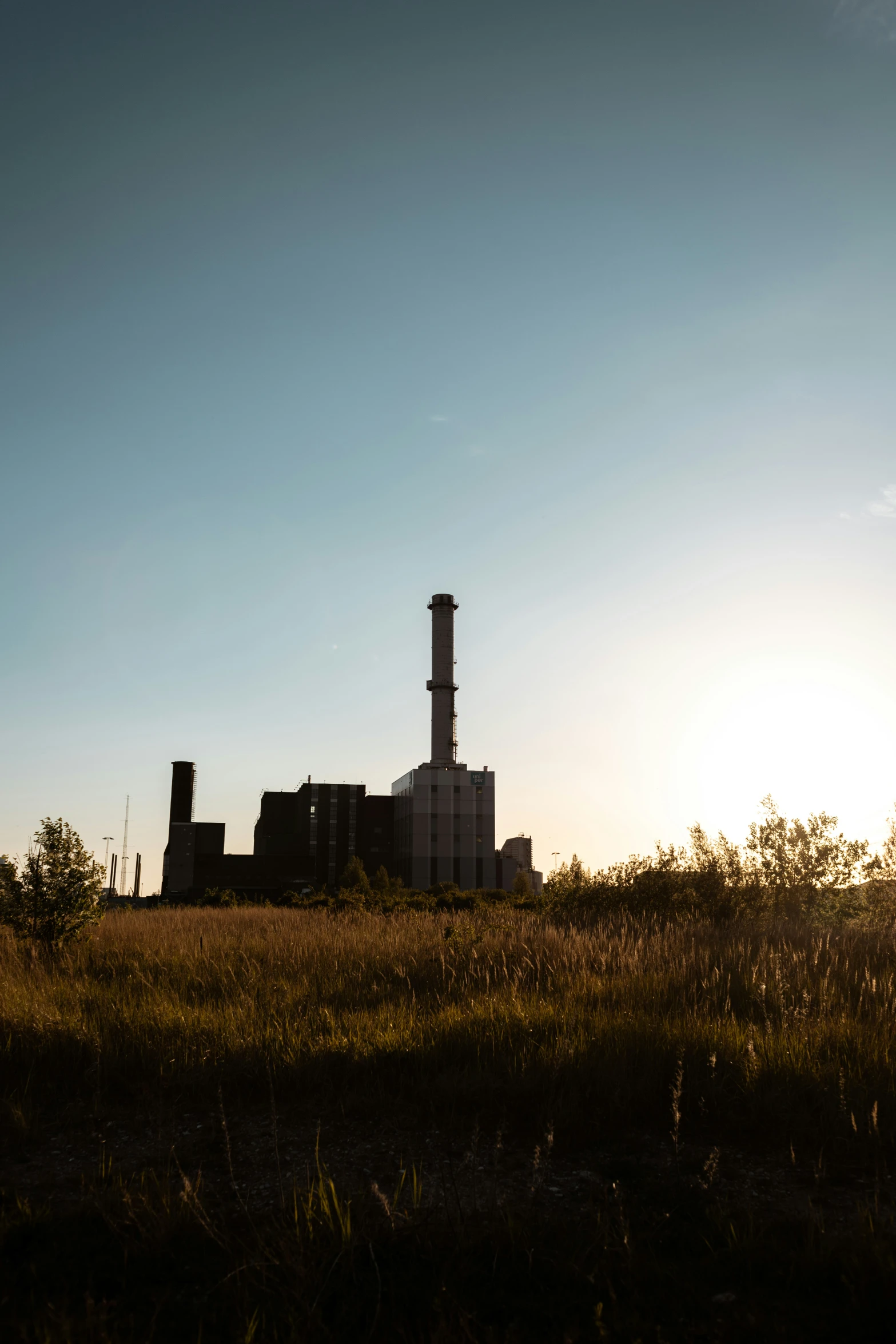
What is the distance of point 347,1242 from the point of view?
3328 mm

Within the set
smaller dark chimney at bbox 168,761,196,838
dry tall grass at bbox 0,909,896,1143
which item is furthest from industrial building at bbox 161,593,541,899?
dry tall grass at bbox 0,909,896,1143

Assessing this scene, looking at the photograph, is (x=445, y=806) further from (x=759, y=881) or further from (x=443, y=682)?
(x=759, y=881)

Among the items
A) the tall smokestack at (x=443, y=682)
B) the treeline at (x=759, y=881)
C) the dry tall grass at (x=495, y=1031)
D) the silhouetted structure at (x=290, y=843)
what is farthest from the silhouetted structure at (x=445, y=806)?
the dry tall grass at (x=495, y=1031)

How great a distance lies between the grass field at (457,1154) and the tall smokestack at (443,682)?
70764mm

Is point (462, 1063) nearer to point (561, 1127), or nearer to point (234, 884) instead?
point (561, 1127)

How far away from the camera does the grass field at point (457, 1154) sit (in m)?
3.05

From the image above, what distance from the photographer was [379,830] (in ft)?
Result: 279

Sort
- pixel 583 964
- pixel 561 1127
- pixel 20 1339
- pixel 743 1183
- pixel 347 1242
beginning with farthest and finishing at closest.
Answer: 1. pixel 583 964
2. pixel 561 1127
3. pixel 743 1183
4. pixel 347 1242
5. pixel 20 1339

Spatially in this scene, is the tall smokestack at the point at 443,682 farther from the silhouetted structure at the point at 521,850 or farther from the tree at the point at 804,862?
the tree at the point at 804,862

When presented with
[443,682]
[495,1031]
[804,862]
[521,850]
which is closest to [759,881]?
[804,862]

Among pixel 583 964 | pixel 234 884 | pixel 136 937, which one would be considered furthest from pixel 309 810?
pixel 583 964

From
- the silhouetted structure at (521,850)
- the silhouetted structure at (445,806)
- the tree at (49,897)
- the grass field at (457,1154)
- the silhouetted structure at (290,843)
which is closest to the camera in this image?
the grass field at (457,1154)

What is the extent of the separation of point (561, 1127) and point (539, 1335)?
1681mm

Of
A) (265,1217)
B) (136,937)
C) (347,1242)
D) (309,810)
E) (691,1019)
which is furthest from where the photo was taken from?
(309,810)
